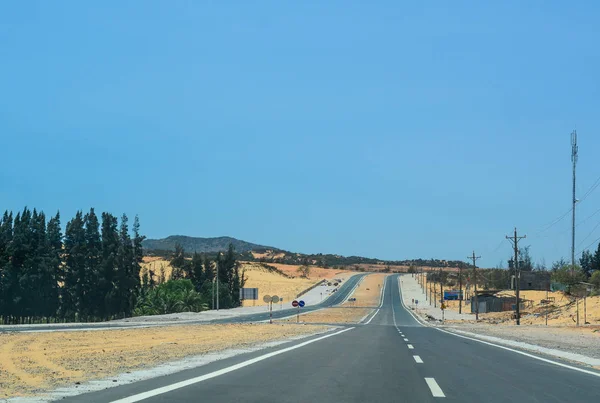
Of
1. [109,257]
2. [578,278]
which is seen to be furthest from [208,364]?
[578,278]

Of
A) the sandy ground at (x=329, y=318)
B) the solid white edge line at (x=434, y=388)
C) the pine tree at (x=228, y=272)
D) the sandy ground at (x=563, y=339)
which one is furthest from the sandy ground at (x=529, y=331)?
the pine tree at (x=228, y=272)

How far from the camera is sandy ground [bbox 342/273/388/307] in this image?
13441 centimetres

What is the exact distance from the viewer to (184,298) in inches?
3866

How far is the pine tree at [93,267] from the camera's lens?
88.2 metres

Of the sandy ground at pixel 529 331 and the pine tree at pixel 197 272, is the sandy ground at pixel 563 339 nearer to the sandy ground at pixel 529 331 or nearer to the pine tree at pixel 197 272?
the sandy ground at pixel 529 331

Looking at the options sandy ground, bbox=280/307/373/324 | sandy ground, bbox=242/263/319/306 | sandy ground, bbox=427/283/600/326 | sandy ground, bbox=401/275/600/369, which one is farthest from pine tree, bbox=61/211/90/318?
sandy ground, bbox=242/263/319/306

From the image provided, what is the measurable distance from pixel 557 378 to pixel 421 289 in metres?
162

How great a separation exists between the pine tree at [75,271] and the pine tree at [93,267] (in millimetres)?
427

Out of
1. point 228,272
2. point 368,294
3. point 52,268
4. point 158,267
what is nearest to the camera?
point 52,268

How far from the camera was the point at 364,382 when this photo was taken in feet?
44.9

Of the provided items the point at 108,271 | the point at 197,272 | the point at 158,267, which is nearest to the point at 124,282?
the point at 108,271

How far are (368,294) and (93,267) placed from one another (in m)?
82.2

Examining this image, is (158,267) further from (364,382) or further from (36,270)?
(364,382)

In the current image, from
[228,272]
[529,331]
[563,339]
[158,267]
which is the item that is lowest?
[529,331]
